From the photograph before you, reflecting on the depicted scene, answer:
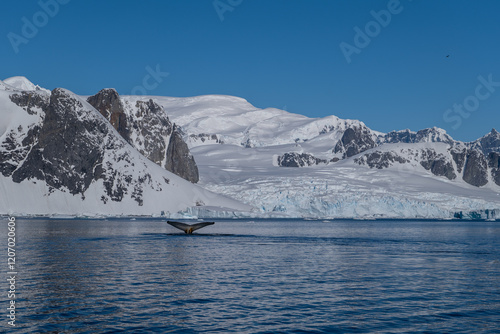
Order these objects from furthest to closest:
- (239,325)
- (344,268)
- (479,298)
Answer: (344,268)
(479,298)
(239,325)

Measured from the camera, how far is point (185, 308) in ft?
99.5

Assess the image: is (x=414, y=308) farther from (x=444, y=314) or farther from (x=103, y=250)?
(x=103, y=250)

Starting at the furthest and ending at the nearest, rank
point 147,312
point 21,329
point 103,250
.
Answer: point 103,250 → point 147,312 → point 21,329

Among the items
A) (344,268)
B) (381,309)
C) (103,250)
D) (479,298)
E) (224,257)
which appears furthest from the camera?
(103,250)

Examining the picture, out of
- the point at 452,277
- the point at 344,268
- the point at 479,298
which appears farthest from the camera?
the point at 344,268

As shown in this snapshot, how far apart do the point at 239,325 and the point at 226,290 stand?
10134mm

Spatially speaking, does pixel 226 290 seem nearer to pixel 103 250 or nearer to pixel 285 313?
pixel 285 313

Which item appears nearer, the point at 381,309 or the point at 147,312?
the point at 147,312

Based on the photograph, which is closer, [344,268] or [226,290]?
[226,290]

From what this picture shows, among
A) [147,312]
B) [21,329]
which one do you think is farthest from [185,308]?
[21,329]

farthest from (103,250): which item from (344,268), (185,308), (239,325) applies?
(239,325)

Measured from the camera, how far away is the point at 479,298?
115ft

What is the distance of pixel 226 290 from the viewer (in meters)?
36.5

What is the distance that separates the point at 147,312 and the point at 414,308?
48.9 ft
